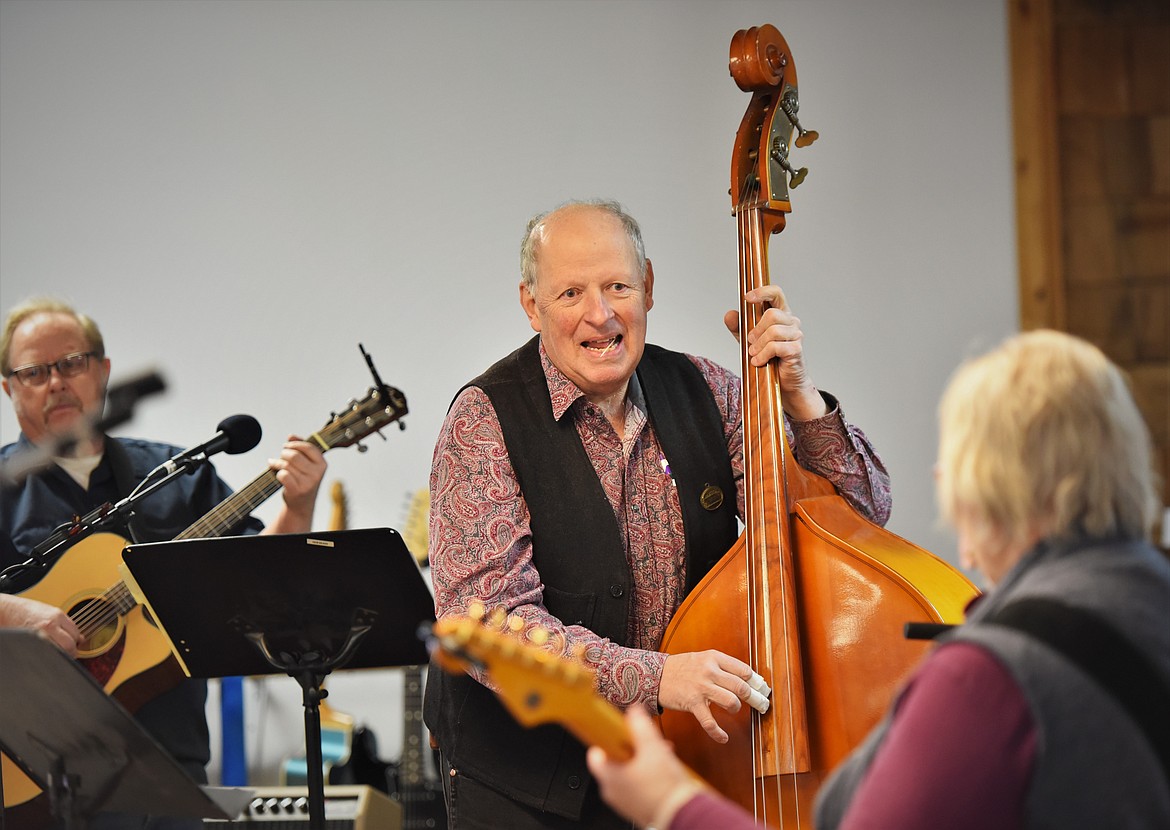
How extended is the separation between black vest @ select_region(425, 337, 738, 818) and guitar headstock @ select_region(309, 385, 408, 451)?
1.87ft

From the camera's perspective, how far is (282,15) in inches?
145

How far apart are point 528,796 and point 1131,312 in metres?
2.60

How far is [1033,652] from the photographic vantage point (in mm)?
937

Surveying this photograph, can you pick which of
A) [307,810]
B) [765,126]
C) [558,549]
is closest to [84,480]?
[307,810]

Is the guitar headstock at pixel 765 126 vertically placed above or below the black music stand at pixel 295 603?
above

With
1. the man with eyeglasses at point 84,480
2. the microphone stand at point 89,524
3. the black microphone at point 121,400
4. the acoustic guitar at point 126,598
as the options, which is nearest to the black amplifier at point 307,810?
the man with eyeglasses at point 84,480

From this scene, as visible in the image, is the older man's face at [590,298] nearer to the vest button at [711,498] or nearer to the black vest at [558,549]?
the black vest at [558,549]

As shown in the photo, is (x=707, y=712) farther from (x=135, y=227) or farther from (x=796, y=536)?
(x=135, y=227)

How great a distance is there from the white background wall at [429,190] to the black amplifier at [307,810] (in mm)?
634

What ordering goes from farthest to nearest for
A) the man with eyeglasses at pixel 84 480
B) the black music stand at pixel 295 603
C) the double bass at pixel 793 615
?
the man with eyeglasses at pixel 84 480 < the black music stand at pixel 295 603 < the double bass at pixel 793 615

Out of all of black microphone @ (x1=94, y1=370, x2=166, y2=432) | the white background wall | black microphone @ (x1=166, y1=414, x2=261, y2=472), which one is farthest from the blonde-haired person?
the white background wall

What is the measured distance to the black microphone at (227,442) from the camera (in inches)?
→ 92.0

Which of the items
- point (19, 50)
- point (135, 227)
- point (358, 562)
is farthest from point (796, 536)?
point (19, 50)

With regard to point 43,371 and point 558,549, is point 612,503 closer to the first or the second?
point 558,549
